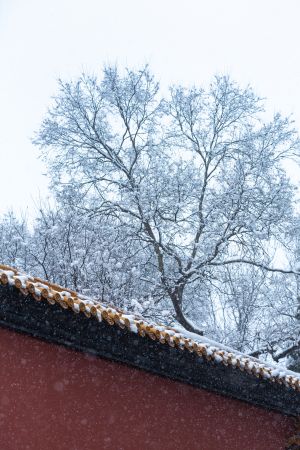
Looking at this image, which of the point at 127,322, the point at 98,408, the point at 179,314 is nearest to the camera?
the point at 127,322

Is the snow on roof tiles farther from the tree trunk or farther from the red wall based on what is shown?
the tree trunk

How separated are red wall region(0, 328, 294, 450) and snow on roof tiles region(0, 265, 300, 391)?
0.61 meters

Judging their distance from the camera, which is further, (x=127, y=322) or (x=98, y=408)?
(x=98, y=408)

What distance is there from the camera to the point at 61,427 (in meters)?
5.45

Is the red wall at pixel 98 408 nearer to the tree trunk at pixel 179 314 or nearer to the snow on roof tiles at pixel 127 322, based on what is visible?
the snow on roof tiles at pixel 127 322

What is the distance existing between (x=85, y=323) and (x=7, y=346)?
2.58 feet

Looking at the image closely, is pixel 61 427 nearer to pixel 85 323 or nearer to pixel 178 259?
pixel 85 323

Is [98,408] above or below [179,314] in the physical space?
below

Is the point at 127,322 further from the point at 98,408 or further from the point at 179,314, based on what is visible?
the point at 179,314

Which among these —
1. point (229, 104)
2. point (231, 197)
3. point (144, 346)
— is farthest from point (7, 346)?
point (229, 104)

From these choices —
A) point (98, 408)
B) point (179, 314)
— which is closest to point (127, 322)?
point (98, 408)

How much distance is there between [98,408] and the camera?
5.77 metres

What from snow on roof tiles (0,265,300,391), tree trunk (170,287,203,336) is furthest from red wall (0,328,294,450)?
tree trunk (170,287,203,336)

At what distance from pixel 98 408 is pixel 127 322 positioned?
3.48ft
